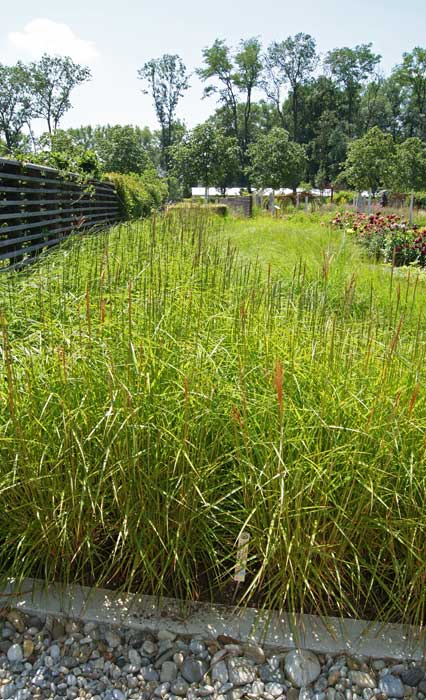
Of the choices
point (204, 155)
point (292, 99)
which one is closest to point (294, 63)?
point (292, 99)

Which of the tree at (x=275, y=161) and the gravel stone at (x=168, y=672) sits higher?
the tree at (x=275, y=161)

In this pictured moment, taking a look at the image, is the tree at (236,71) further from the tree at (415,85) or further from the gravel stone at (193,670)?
the gravel stone at (193,670)

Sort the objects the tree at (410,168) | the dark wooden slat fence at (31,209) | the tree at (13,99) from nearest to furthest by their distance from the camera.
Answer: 1. the dark wooden slat fence at (31,209)
2. the tree at (410,168)
3. the tree at (13,99)

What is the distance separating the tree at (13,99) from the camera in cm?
4491

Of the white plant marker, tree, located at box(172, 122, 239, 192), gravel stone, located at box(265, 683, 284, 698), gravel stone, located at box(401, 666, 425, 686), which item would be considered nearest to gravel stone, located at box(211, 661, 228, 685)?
gravel stone, located at box(265, 683, 284, 698)

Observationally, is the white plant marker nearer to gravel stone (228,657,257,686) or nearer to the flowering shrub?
gravel stone (228,657,257,686)

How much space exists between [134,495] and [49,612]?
40cm

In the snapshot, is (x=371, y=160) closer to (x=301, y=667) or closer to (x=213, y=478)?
(x=213, y=478)

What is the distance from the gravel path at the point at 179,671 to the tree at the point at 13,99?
49.5 m

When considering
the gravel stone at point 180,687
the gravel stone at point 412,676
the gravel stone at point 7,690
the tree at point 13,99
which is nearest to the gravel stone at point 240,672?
the gravel stone at point 180,687

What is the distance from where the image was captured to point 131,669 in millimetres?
1423

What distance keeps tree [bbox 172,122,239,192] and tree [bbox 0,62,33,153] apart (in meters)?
26.6

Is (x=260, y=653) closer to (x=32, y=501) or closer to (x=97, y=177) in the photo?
(x=32, y=501)

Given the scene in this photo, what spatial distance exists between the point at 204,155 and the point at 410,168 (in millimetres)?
8859
